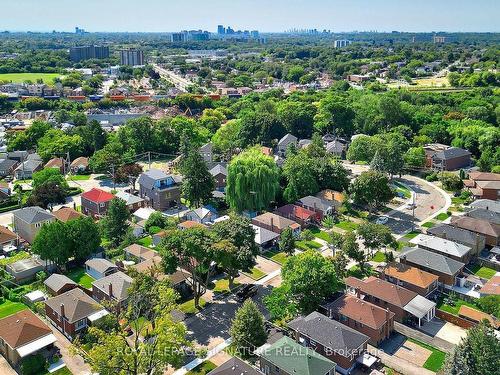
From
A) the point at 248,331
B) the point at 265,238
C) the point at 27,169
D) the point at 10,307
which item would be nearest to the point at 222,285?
the point at 265,238

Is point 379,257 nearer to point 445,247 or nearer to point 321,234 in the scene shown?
point 445,247

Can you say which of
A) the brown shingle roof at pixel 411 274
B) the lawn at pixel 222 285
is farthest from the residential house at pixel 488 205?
the lawn at pixel 222 285

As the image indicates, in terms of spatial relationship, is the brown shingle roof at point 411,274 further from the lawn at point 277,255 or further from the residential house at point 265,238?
the residential house at point 265,238

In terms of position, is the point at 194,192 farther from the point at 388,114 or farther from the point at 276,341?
the point at 388,114

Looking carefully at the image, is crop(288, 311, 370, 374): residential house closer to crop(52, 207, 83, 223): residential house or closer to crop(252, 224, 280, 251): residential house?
crop(252, 224, 280, 251): residential house

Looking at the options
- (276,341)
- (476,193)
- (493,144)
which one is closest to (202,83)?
(493,144)

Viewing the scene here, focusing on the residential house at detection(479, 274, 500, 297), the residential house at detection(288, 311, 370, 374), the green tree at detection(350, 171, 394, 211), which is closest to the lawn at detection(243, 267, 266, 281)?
the residential house at detection(288, 311, 370, 374)
